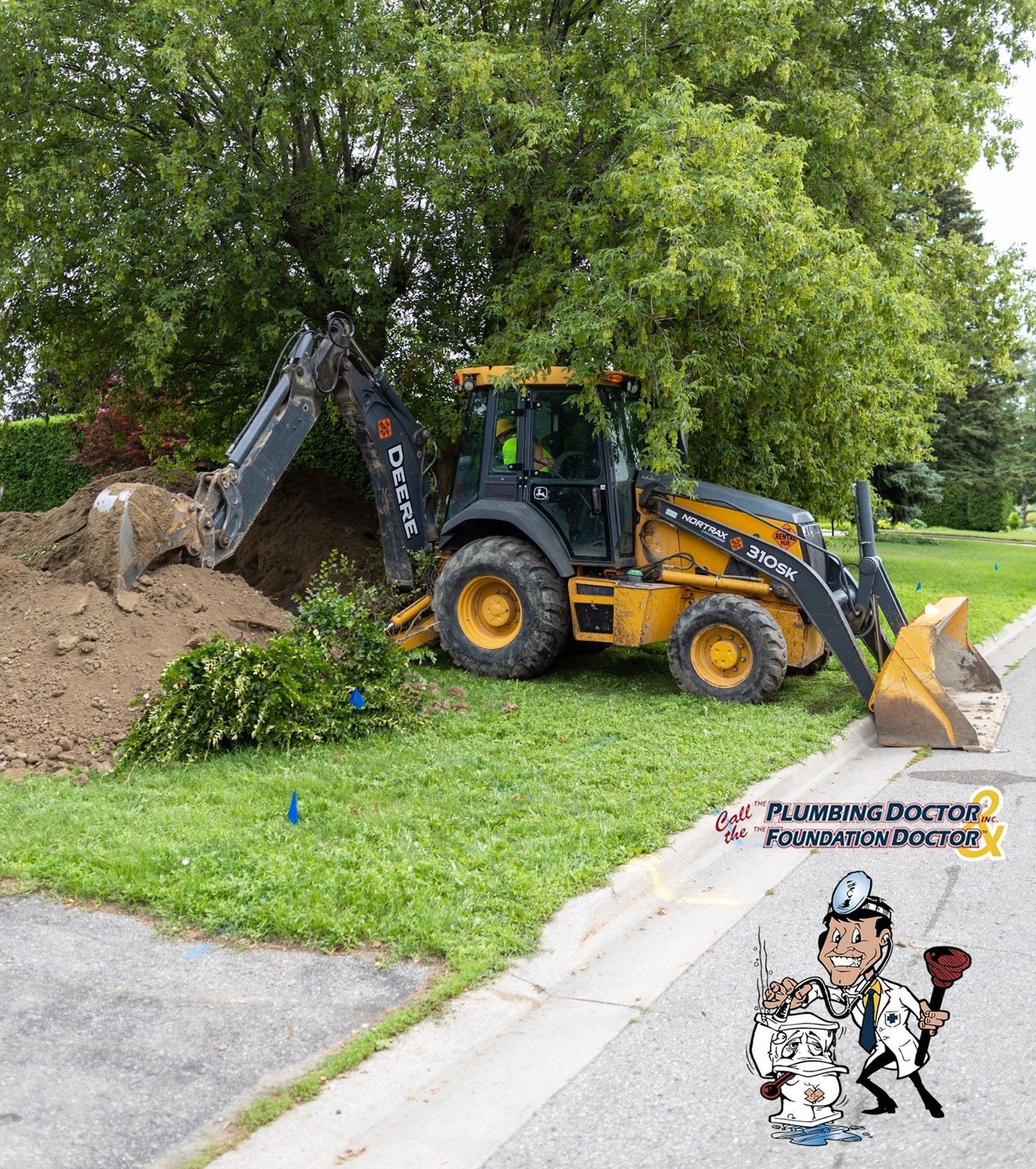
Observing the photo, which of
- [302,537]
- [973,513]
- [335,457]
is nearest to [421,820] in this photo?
[302,537]

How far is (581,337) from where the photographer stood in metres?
10.3

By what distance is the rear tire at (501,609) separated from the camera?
10.7 metres

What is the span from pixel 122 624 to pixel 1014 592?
15777 mm

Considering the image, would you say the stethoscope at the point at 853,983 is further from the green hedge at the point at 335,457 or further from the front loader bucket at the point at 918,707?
the green hedge at the point at 335,457

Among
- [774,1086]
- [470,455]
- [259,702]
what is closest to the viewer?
[774,1086]

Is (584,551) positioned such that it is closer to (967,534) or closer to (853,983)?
(853,983)

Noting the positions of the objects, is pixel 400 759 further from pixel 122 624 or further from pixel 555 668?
pixel 555 668

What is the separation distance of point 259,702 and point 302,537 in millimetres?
7632

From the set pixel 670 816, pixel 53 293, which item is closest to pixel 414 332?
pixel 53 293

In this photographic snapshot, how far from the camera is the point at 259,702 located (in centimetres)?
802

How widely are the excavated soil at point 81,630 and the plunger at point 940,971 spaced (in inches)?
213

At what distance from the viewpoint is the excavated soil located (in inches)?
317

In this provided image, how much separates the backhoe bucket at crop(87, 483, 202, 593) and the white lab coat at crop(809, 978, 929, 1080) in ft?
22.3

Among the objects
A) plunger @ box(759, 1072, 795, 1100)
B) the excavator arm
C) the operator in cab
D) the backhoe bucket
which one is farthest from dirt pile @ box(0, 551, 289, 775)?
plunger @ box(759, 1072, 795, 1100)
